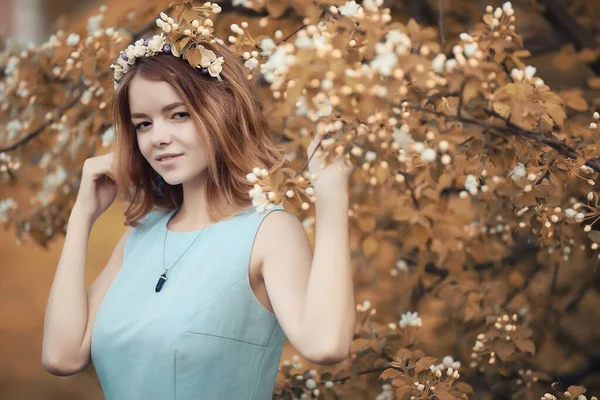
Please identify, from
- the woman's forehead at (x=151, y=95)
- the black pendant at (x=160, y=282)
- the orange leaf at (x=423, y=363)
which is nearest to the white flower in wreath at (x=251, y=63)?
the woman's forehead at (x=151, y=95)

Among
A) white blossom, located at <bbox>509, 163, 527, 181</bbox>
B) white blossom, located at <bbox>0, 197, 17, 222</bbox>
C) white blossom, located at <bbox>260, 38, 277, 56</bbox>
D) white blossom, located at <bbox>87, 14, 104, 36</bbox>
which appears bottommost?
white blossom, located at <bbox>0, 197, 17, 222</bbox>

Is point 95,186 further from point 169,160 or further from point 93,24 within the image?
point 93,24

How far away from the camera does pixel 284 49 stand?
1.41 m

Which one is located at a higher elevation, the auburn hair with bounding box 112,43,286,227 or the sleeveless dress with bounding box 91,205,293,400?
the auburn hair with bounding box 112,43,286,227

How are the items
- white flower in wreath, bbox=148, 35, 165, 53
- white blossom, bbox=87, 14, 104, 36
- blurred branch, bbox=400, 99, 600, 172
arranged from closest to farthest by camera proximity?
blurred branch, bbox=400, 99, 600, 172 < white flower in wreath, bbox=148, 35, 165, 53 < white blossom, bbox=87, 14, 104, 36

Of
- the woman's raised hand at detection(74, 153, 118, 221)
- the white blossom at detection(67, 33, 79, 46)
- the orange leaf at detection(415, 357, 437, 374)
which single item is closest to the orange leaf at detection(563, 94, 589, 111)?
the orange leaf at detection(415, 357, 437, 374)

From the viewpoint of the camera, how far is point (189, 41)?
6.02 ft

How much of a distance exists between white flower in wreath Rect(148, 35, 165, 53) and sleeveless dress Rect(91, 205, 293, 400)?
0.41 meters

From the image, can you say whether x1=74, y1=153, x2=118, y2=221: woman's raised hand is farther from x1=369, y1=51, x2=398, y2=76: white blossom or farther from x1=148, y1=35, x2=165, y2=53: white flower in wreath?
x1=369, y1=51, x2=398, y2=76: white blossom

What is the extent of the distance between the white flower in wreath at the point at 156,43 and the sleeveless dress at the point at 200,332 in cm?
41

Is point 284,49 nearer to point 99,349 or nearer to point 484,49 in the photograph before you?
point 484,49

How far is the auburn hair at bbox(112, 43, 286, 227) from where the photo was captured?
185 centimetres

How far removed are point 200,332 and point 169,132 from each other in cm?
A: 44

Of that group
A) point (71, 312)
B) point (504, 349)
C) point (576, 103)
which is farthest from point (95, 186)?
point (576, 103)
